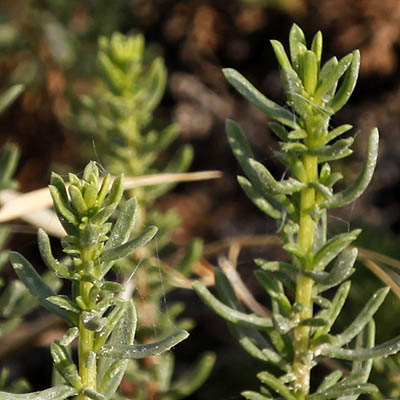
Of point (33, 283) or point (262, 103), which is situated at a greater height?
point (262, 103)

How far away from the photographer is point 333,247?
34.6 inches

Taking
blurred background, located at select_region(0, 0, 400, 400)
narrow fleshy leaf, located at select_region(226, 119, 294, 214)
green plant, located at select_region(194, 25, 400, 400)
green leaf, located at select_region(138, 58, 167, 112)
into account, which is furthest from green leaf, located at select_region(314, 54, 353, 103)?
blurred background, located at select_region(0, 0, 400, 400)

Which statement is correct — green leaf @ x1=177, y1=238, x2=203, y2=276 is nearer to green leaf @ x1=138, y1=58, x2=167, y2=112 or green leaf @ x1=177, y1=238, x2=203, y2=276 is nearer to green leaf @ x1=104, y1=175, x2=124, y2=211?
green leaf @ x1=138, y1=58, x2=167, y2=112

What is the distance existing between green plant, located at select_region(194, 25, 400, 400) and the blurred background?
4.07 ft

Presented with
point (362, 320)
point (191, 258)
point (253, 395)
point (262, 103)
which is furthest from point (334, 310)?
point (191, 258)

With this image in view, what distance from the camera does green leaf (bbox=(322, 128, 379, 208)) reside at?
83 centimetres

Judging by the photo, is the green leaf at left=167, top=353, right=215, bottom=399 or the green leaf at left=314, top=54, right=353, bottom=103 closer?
the green leaf at left=314, top=54, right=353, bottom=103

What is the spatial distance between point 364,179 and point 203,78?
1.77m

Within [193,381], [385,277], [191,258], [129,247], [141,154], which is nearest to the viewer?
[129,247]

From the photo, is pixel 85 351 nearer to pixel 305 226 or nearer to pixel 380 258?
pixel 305 226

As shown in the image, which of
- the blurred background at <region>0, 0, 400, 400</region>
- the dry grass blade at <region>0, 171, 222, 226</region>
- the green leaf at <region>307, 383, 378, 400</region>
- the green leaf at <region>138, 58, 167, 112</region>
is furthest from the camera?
the blurred background at <region>0, 0, 400, 400</region>

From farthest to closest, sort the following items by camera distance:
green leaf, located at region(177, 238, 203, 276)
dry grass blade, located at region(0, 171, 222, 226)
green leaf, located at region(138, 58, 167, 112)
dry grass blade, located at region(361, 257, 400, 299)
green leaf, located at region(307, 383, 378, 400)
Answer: green leaf, located at region(138, 58, 167, 112)
green leaf, located at region(177, 238, 203, 276)
dry grass blade, located at region(0, 171, 222, 226)
dry grass blade, located at region(361, 257, 400, 299)
green leaf, located at region(307, 383, 378, 400)

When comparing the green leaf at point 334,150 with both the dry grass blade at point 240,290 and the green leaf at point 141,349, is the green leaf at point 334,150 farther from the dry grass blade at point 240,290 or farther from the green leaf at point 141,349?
the dry grass blade at point 240,290

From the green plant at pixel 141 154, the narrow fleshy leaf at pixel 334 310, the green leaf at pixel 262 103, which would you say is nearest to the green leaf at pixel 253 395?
the narrow fleshy leaf at pixel 334 310
